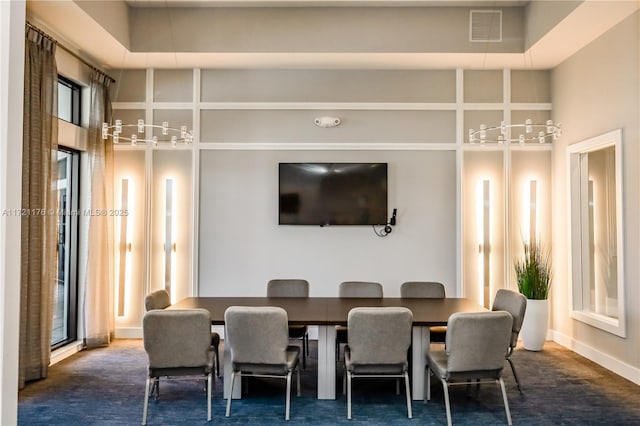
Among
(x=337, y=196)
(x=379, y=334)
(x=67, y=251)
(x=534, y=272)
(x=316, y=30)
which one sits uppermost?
(x=316, y=30)

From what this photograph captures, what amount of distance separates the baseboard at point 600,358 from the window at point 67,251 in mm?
5614

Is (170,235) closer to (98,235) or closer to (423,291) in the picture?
(98,235)

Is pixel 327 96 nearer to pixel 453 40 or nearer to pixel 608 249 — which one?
pixel 453 40

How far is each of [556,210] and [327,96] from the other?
3134mm

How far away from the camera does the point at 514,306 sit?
404cm

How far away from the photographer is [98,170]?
217 inches

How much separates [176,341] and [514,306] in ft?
8.84

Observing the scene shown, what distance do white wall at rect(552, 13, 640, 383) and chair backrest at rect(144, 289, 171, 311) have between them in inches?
168

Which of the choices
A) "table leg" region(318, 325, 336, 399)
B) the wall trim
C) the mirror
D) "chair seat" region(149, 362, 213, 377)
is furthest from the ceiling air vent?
"chair seat" region(149, 362, 213, 377)

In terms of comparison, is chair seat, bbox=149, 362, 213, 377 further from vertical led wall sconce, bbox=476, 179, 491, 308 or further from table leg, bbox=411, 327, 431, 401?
vertical led wall sconce, bbox=476, 179, 491, 308

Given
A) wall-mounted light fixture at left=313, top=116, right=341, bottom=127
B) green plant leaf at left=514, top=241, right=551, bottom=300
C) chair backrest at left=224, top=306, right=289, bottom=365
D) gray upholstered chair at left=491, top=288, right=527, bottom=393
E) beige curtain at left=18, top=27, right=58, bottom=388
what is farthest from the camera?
wall-mounted light fixture at left=313, top=116, right=341, bottom=127

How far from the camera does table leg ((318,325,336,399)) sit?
3.81m

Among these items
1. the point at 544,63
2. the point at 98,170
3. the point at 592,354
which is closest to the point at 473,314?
the point at 592,354

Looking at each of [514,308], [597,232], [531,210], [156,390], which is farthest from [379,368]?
[531,210]
